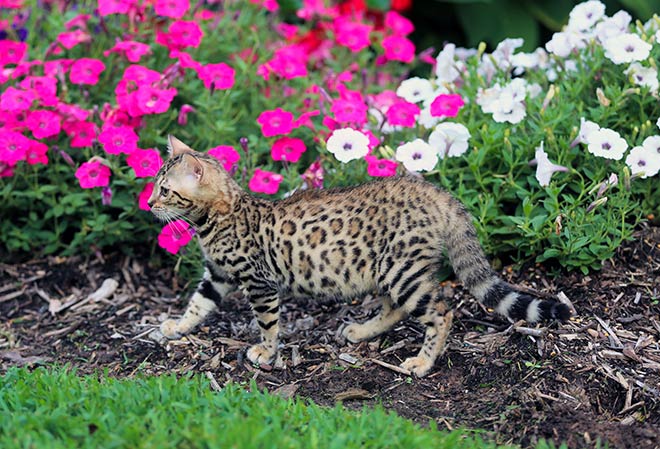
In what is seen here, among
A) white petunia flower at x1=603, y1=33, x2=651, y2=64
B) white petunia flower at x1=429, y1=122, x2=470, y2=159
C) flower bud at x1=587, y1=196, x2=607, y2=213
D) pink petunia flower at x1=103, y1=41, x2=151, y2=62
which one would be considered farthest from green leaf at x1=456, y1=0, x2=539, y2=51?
flower bud at x1=587, y1=196, x2=607, y2=213

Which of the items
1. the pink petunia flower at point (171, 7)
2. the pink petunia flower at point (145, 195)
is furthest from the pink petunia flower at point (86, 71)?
the pink petunia flower at point (145, 195)

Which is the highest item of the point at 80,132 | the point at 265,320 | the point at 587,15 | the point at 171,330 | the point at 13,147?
the point at 587,15

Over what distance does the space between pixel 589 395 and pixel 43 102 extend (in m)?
3.97

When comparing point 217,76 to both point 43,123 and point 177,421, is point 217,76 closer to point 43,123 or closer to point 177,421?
point 43,123

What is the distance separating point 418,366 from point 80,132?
2.81 metres

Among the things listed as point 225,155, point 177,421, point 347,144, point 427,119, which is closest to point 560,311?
point 347,144

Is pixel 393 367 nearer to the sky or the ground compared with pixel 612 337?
nearer to the ground

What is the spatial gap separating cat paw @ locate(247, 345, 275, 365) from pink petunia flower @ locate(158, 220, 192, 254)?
2.92 feet

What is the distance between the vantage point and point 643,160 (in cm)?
587

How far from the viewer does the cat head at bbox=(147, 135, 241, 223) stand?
17.7 feet

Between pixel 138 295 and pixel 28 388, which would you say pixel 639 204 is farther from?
pixel 28 388

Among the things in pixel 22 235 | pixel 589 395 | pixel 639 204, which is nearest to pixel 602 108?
pixel 639 204

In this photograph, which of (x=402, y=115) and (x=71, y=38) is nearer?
(x=402, y=115)

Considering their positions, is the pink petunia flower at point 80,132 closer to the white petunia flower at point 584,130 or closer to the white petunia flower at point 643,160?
the white petunia flower at point 584,130
